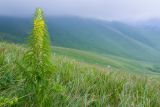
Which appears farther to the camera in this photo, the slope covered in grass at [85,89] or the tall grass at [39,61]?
the slope covered in grass at [85,89]

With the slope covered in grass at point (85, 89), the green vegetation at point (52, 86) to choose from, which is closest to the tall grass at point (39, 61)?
the green vegetation at point (52, 86)

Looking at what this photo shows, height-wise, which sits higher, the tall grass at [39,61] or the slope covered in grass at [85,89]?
the tall grass at [39,61]

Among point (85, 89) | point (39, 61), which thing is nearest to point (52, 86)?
point (39, 61)

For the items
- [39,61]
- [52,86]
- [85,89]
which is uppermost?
[39,61]

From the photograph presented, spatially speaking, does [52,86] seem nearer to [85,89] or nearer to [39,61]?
[39,61]

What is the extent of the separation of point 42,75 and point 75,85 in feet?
7.25

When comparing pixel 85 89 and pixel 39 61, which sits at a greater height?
pixel 39 61

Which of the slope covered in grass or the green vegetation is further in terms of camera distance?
the slope covered in grass

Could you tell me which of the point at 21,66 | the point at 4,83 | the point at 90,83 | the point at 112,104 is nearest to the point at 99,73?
the point at 90,83

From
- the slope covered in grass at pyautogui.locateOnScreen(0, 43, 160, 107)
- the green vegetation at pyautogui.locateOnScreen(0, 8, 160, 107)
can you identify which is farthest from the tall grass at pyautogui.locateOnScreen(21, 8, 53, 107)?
the slope covered in grass at pyautogui.locateOnScreen(0, 43, 160, 107)

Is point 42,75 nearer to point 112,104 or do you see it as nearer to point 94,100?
point 94,100

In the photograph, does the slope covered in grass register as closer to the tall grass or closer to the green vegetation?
the green vegetation

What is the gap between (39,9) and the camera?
4.98 m

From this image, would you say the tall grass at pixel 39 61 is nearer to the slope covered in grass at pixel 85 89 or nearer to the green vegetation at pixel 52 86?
the green vegetation at pixel 52 86
